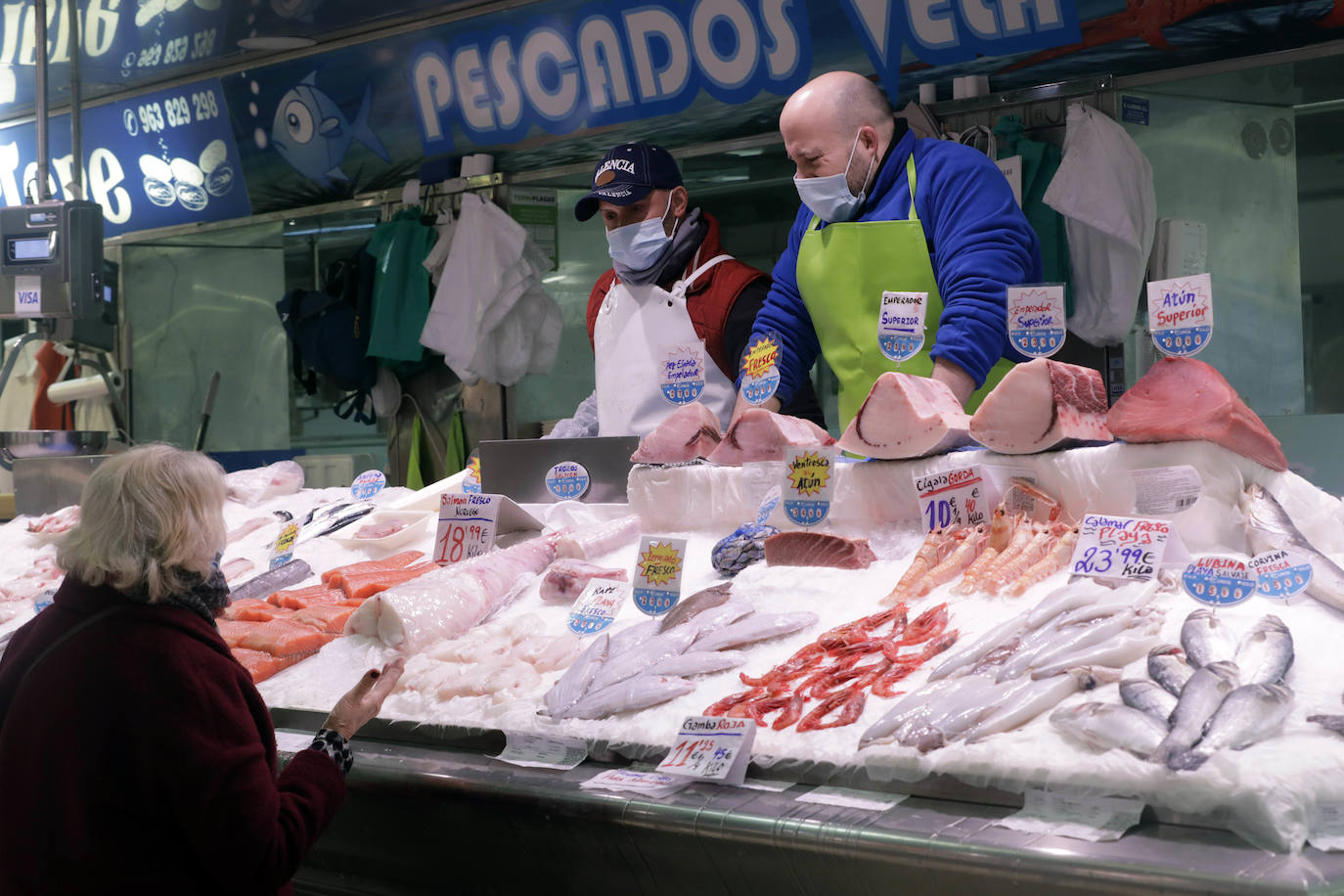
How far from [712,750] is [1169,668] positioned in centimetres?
70

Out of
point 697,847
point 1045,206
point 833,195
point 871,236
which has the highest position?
point 1045,206

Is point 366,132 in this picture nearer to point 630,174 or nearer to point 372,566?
point 630,174

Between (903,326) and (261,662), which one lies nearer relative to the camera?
(903,326)

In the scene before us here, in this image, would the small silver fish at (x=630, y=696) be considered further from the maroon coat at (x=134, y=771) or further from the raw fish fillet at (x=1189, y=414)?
the raw fish fillet at (x=1189, y=414)

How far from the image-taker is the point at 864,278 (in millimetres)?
3883

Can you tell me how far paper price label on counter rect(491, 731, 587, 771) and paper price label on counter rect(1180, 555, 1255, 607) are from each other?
1039mm

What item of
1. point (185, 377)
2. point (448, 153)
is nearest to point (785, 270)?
point (448, 153)

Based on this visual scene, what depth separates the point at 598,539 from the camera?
10.5ft

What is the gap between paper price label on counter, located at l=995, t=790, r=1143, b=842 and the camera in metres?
1.67

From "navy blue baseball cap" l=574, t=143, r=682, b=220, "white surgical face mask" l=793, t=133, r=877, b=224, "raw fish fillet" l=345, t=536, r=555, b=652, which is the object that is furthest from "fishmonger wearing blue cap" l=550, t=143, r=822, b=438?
"raw fish fillet" l=345, t=536, r=555, b=652

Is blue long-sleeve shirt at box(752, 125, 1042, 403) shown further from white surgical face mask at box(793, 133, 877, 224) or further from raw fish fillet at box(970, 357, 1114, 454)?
raw fish fillet at box(970, 357, 1114, 454)

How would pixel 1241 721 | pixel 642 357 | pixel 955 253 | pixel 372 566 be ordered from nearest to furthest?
pixel 1241 721 → pixel 372 566 → pixel 955 253 → pixel 642 357

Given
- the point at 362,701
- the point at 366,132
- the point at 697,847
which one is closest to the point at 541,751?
the point at 362,701

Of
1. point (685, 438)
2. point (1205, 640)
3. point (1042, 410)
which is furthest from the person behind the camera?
point (685, 438)
